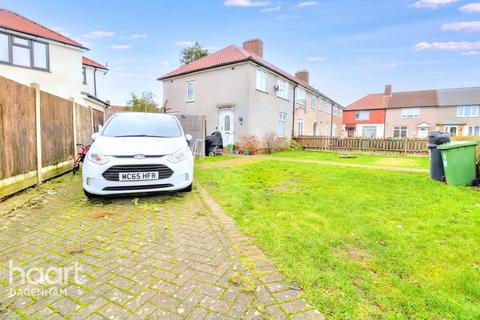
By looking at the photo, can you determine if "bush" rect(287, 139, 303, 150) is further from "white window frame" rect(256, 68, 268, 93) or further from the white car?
the white car

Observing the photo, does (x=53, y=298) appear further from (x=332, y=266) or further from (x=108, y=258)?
(x=332, y=266)

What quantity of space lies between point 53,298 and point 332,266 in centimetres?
242

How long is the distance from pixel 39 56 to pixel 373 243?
19490 mm

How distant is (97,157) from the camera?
4230 millimetres

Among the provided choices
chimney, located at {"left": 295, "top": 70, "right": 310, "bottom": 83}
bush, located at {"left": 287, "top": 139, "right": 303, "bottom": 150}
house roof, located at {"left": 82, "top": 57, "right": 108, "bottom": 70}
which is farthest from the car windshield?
chimney, located at {"left": 295, "top": 70, "right": 310, "bottom": 83}

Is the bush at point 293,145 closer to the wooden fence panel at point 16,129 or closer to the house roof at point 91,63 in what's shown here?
the wooden fence panel at point 16,129

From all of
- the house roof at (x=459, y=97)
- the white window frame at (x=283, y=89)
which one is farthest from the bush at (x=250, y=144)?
the house roof at (x=459, y=97)

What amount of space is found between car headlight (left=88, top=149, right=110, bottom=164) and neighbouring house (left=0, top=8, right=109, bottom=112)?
1233 cm

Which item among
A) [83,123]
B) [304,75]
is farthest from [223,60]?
[304,75]

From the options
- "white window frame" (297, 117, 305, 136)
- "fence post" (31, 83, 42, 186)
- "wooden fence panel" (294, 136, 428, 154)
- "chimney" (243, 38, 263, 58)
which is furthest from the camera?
"white window frame" (297, 117, 305, 136)

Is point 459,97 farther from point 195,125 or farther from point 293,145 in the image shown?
point 195,125

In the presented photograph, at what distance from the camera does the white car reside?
416cm

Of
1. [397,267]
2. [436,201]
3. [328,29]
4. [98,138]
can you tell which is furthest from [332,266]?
[328,29]

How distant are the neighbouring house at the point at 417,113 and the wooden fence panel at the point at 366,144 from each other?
23512mm
